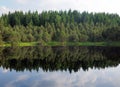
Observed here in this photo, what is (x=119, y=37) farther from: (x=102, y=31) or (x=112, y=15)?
(x=112, y=15)

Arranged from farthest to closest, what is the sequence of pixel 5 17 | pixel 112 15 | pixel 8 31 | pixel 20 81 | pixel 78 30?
pixel 112 15 < pixel 5 17 < pixel 78 30 < pixel 8 31 < pixel 20 81

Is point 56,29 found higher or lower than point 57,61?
higher

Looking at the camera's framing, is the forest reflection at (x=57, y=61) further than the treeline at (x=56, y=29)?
No

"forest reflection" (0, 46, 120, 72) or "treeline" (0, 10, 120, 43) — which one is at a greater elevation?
"treeline" (0, 10, 120, 43)

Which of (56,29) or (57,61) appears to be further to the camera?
(56,29)

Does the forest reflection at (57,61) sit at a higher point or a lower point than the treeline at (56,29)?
lower

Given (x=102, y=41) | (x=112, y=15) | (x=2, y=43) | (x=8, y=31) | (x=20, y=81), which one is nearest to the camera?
(x=20, y=81)

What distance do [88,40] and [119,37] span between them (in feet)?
43.9

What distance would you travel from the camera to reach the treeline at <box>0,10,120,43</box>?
105250 mm

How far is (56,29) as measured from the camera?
413ft

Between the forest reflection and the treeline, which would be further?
the treeline

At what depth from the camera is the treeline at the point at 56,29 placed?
345 feet

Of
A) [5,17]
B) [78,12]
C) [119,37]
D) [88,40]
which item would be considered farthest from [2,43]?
[78,12]

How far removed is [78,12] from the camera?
166m
